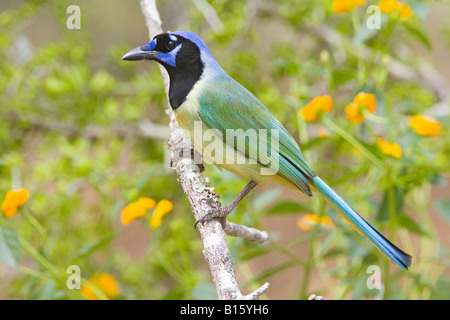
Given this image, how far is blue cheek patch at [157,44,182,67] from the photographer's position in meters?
1.82

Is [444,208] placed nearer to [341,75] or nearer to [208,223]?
[341,75]

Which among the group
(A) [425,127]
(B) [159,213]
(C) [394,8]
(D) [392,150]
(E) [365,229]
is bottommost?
(E) [365,229]

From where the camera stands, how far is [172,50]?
1826mm

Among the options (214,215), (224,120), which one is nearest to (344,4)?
(224,120)

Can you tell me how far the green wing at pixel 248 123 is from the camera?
1.78 metres

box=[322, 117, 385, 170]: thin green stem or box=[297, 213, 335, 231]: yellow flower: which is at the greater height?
box=[322, 117, 385, 170]: thin green stem

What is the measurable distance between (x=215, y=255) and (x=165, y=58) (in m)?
0.73

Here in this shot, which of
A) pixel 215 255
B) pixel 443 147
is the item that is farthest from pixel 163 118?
pixel 215 255

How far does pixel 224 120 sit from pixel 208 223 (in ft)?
1.27

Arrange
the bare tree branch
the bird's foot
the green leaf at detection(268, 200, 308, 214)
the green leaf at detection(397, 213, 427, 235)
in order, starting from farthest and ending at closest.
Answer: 1. the green leaf at detection(268, 200, 308, 214)
2. the green leaf at detection(397, 213, 427, 235)
3. the bird's foot
4. the bare tree branch

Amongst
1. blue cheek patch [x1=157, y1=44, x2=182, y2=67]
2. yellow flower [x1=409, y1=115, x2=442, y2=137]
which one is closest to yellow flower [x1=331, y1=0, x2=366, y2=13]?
yellow flower [x1=409, y1=115, x2=442, y2=137]

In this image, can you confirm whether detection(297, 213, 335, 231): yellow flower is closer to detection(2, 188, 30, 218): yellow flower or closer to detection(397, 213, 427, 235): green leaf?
detection(397, 213, 427, 235): green leaf

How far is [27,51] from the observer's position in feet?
9.90

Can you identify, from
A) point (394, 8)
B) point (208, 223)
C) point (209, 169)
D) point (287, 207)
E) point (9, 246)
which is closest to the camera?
point (208, 223)
